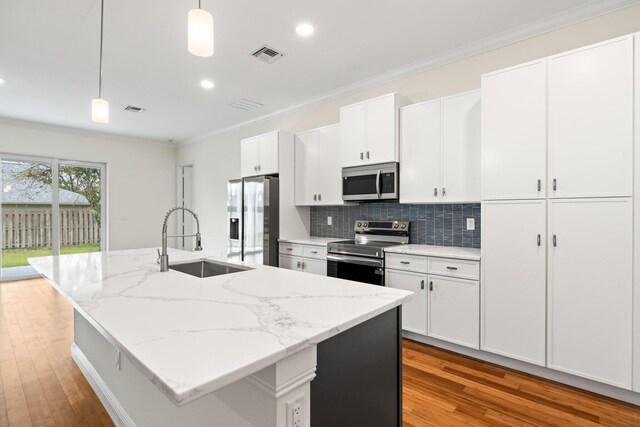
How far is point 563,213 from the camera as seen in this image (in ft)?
7.30

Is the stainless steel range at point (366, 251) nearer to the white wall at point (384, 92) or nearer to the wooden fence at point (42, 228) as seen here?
the white wall at point (384, 92)

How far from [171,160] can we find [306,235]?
449cm

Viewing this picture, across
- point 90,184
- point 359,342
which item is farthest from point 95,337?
point 90,184

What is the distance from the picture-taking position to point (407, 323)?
2986 mm

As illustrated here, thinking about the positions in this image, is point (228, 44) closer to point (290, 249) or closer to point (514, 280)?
point (290, 249)

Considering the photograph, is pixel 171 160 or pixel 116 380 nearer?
pixel 116 380

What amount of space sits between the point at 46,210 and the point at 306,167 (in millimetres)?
4988

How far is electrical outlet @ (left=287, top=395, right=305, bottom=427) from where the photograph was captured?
2.99 ft

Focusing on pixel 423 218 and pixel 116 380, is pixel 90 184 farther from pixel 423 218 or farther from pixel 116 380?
pixel 423 218

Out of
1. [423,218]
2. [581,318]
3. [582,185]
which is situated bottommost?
[581,318]

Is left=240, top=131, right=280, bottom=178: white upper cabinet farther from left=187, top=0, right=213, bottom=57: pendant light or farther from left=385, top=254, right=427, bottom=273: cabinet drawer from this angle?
left=187, top=0, right=213, bottom=57: pendant light

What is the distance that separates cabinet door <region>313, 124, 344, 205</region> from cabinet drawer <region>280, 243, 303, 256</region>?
62cm

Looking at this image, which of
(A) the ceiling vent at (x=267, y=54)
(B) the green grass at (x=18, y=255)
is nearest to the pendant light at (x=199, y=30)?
(A) the ceiling vent at (x=267, y=54)

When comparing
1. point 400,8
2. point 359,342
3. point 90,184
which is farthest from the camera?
point 90,184
